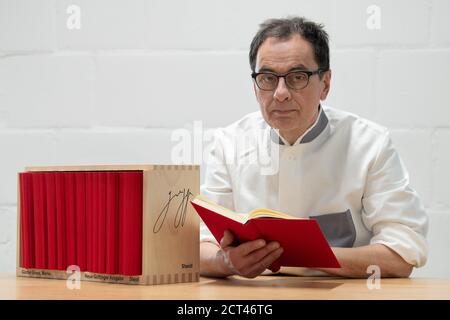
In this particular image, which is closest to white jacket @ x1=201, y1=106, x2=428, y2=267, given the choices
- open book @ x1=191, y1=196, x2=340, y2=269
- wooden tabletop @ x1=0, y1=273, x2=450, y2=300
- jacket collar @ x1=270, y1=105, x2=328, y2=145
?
→ jacket collar @ x1=270, y1=105, x2=328, y2=145

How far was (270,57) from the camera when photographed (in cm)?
196

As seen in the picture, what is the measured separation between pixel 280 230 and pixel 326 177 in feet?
1.99

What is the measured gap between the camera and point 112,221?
158 cm

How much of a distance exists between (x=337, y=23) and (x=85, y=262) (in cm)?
138

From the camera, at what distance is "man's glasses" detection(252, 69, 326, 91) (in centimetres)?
194

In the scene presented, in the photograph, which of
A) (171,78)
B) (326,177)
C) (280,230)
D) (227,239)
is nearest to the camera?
(280,230)

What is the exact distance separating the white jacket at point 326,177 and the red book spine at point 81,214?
16.2 inches

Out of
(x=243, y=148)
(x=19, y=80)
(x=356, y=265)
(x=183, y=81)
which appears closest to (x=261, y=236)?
(x=356, y=265)

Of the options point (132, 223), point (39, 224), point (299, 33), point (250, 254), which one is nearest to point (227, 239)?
point (250, 254)

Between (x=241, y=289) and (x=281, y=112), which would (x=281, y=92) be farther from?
(x=241, y=289)

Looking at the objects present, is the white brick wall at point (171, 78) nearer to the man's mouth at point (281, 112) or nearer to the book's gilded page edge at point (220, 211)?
the man's mouth at point (281, 112)

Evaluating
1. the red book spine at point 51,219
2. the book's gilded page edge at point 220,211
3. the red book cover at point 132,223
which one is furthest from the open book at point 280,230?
the red book spine at point 51,219

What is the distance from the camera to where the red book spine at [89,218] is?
1.62 meters
